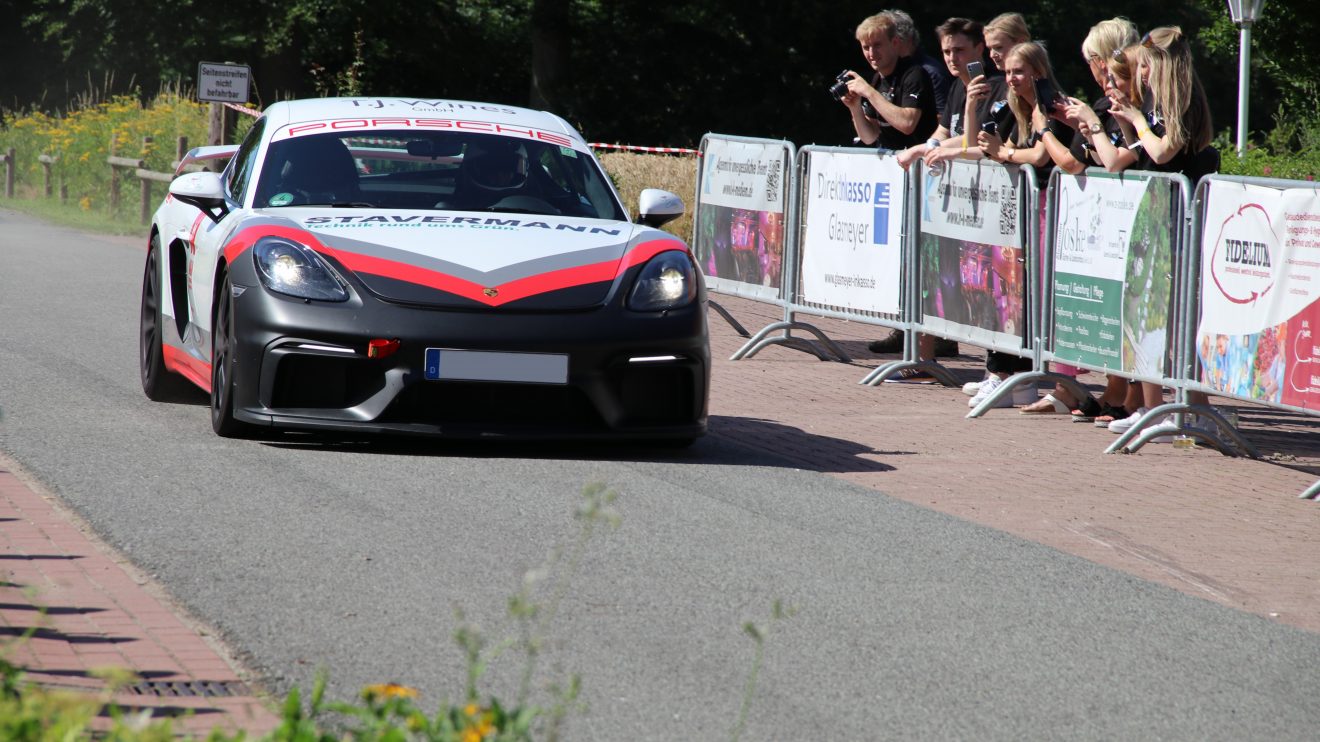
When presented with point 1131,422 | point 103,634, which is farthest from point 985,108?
point 103,634

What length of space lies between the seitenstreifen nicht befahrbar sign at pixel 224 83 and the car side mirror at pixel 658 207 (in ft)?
54.3

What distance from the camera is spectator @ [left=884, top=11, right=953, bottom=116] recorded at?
12.5 metres

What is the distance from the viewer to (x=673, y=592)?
17.9 ft

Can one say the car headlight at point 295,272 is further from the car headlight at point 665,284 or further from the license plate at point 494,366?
the car headlight at point 665,284

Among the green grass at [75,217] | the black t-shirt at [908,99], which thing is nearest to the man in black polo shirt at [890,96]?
the black t-shirt at [908,99]

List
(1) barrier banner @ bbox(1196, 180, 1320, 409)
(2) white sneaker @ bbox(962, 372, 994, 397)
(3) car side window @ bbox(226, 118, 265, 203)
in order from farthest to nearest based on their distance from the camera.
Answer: (2) white sneaker @ bbox(962, 372, 994, 397)
(3) car side window @ bbox(226, 118, 265, 203)
(1) barrier banner @ bbox(1196, 180, 1320, 409)

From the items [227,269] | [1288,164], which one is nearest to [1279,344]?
[227,269]

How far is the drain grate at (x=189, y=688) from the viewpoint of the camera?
416 cm

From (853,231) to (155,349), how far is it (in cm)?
497

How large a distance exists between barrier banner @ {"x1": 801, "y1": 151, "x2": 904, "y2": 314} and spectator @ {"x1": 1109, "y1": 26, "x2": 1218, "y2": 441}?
2423 mm

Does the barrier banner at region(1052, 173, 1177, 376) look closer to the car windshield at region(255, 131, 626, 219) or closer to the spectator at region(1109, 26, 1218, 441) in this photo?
the spectator at region(1109, 26, 1218, 441)

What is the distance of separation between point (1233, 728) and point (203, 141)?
28498 millimetres

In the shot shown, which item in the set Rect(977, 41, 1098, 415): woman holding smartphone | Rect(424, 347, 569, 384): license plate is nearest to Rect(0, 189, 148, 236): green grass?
Rect(977, 41, 1098, 415): woman holding smartphone

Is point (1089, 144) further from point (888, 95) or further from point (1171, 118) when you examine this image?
point (888, 95)
